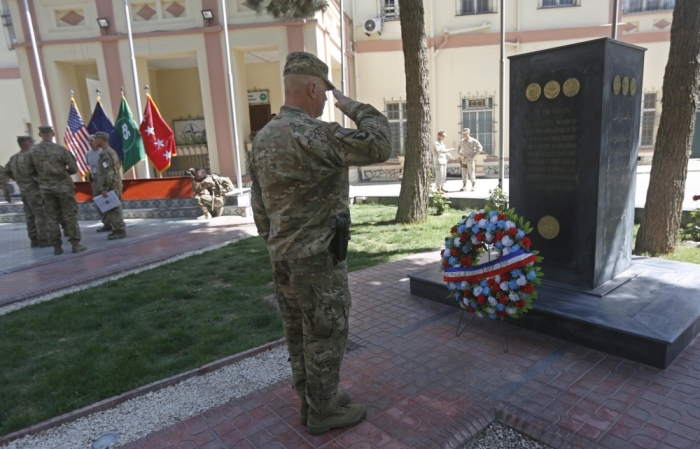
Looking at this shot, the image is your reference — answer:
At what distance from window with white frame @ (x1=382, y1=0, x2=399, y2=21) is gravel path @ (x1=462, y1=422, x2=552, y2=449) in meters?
16.6

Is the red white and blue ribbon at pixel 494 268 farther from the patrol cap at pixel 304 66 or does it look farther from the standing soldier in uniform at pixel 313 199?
the patrol cap at pixel 304 66

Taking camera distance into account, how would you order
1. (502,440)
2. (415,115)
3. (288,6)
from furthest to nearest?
(288,6)
(415,115)
(502,440)

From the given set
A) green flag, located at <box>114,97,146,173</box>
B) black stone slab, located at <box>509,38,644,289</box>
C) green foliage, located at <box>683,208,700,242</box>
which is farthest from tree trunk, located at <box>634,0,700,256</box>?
green flag, located at <box>114,97,146,173</box>

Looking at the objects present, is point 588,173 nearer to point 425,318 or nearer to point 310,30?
point 425,318

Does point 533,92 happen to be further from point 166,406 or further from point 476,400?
point 166,406

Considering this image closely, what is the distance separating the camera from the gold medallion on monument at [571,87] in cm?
386

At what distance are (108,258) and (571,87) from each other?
7.21 m

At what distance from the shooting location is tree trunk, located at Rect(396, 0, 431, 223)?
801 cm

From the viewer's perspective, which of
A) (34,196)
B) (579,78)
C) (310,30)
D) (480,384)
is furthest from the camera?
(310,30)

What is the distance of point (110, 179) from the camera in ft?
28.3

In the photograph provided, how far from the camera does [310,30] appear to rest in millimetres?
12664

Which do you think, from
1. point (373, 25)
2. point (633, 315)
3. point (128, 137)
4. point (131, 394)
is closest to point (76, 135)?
point (128, 137)

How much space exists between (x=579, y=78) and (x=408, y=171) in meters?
4.88

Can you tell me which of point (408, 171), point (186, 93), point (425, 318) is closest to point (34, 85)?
point (186, 93)
